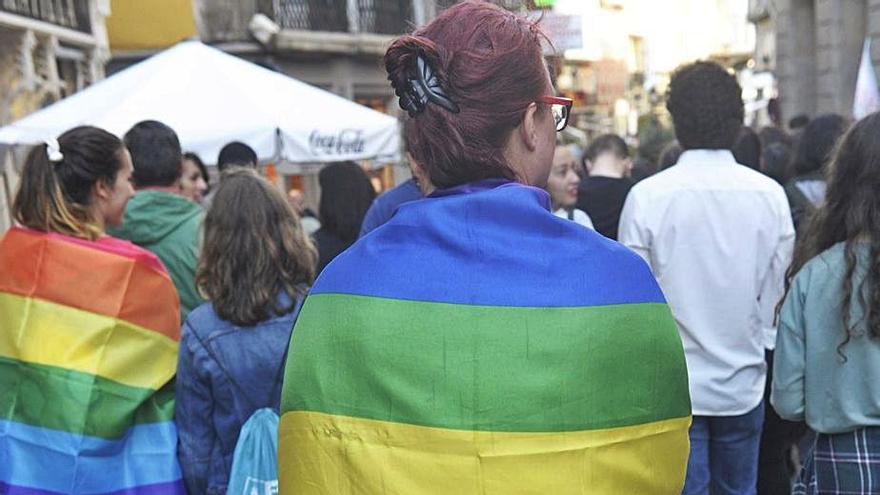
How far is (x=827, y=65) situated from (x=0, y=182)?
1253cm

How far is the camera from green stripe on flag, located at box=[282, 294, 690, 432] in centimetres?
160

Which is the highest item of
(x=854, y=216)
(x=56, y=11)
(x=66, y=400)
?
(x=56, y=11)

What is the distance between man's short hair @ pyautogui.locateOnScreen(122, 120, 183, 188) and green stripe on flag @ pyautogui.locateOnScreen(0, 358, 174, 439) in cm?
146

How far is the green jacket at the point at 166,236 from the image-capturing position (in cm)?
411

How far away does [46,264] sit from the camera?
10.3 feet

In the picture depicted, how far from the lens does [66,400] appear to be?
3.04m

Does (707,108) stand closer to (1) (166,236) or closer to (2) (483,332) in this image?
(1) (166,236)

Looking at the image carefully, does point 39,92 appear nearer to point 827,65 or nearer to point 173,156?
point 173,156

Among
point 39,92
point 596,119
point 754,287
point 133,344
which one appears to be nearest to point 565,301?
point 133,344

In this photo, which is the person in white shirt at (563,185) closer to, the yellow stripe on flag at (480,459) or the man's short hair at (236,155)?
the man's short hair at (236,155)

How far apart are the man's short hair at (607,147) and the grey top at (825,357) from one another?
2.89 m

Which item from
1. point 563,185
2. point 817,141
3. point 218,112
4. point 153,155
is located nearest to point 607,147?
point 563,185

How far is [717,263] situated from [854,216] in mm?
853

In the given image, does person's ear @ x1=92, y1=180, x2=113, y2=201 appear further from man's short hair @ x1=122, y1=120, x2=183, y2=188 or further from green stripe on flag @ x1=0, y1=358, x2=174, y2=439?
man's short hair @ x1=122, y1=120, x2=183, y2=188
